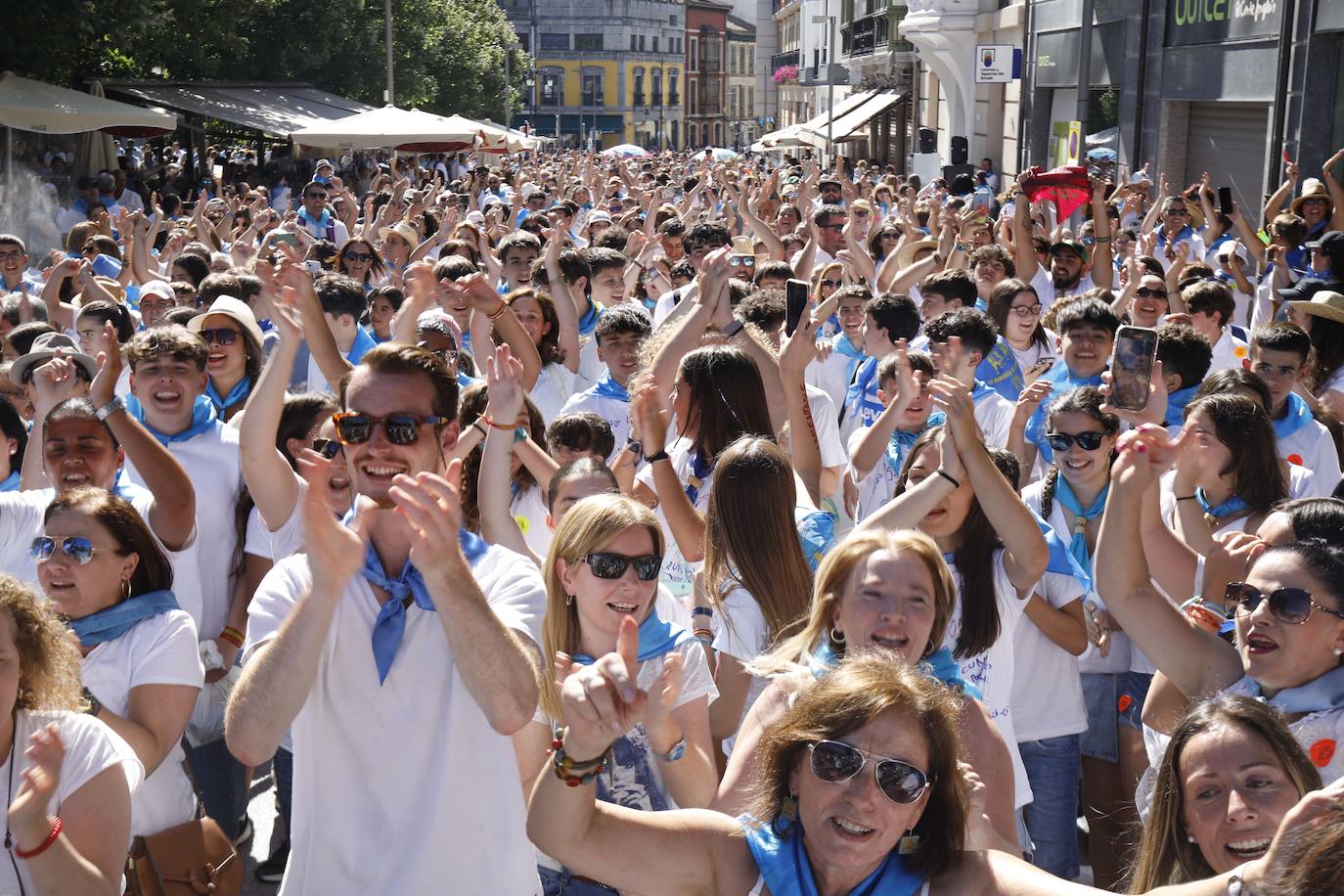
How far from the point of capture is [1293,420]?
5.62 m

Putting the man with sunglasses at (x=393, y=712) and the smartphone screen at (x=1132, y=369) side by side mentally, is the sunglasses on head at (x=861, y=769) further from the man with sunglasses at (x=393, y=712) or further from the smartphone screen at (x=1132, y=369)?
the smartphone screen at (x=1132, y=369)

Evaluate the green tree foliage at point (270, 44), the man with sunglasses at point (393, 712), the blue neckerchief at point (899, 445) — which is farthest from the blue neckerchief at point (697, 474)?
the green tree foliage at point (270, 44)

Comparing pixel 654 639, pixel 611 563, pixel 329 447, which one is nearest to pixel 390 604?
pixel 611 563

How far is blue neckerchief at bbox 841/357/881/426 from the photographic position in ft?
21.7

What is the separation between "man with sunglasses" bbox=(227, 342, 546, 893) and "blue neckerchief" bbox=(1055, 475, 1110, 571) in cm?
232

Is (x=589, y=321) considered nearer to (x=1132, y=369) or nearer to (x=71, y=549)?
(x=1132, y=369)

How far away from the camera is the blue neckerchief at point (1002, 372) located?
23.0 feet

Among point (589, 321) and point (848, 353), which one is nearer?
point (848, 353)

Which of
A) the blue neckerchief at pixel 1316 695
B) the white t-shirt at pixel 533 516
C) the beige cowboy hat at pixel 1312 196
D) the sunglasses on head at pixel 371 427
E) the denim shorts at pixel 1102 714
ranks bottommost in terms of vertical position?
the denim shorts at pixel 1102 714

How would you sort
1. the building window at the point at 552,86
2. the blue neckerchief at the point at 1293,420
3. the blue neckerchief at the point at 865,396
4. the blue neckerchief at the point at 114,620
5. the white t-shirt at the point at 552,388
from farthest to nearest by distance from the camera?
the building window at the point at 552,86
the white t-shirt at the point at 552,388
the blue neckerchief at the point at 865,396
the blue neckerchief at the point at 1293,420
the blue neckerchief at the point at 114,620

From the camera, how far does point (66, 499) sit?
3834 millimetres

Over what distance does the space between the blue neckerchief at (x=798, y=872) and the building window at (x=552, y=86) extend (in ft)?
354

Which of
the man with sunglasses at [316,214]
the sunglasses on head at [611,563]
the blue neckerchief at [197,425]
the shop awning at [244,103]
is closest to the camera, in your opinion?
the sunglasses on head at [611,563]

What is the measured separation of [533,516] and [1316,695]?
2693 mm
